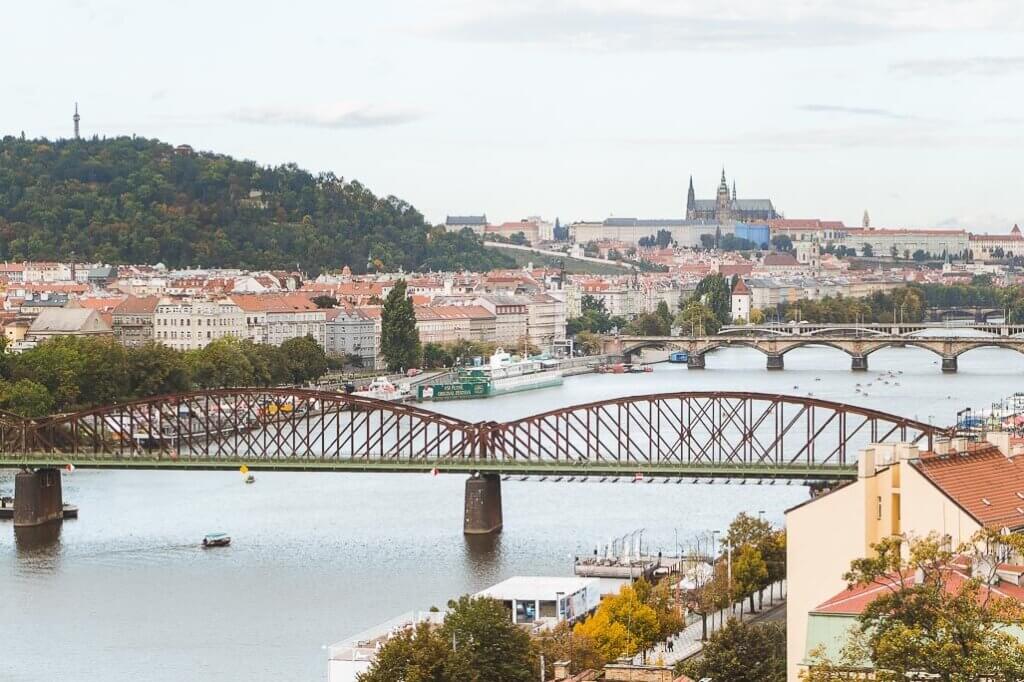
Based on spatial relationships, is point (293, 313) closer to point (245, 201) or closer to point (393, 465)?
point (245, 201)

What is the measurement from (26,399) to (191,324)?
26.7 m

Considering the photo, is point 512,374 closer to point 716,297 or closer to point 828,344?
point 828,344

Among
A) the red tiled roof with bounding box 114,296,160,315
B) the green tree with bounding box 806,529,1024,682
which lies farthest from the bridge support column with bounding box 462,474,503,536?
the red tiled roof with bounding box 114,296,160,315

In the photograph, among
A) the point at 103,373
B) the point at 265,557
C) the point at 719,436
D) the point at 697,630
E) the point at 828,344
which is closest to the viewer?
the point at 697,630

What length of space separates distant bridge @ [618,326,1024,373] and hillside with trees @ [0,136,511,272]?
2214 cm

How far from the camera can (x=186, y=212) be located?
115375 mm

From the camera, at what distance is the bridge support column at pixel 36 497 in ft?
124


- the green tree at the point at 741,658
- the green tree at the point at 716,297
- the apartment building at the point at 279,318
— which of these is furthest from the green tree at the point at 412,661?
the green tree at the point at 716,297

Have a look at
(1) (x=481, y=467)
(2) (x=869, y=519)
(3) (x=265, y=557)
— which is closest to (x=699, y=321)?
(1) (x=481, y=467)

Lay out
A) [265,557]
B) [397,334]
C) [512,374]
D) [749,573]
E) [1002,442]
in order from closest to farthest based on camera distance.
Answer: [1002,442], [749,573], [265,557], [512,374], [397,334]

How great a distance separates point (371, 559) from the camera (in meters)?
33.3

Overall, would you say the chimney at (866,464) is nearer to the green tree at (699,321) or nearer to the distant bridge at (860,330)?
the distant bridge at (860,330)

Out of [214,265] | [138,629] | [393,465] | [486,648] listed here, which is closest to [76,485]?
[393,465]

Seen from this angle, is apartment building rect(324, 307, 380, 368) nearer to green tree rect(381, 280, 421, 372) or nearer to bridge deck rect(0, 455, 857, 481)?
green tree rect(381, 280, 421, 372)
